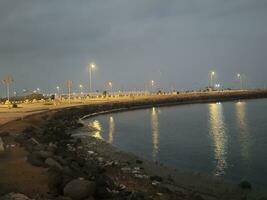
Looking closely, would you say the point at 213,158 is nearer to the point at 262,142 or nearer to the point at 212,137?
the point at 262,142

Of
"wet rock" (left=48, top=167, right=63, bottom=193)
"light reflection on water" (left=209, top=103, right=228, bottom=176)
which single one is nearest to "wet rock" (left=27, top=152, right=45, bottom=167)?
"wet rock" (left=48, top=167, right=63, bottom=193)

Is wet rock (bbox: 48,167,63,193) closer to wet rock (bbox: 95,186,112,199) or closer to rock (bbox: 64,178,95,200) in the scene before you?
rock (bbox: 64,178,95,200)

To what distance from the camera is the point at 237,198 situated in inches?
862

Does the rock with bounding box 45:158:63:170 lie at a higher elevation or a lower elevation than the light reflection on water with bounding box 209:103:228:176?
higher

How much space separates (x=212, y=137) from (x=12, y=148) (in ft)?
96.8

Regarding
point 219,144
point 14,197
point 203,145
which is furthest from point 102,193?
point 219,144

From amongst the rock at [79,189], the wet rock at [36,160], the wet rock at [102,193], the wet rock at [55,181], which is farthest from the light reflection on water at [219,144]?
the rock at [79,189]

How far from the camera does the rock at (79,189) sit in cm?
1608

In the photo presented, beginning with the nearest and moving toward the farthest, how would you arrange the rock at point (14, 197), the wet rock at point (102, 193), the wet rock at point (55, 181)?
the rock at point (14, 197), the wet rock at point (102, 193), the wet rock at point (55, 181)

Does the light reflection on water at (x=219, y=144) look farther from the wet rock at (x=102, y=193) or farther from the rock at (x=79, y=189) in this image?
the rock at (x=79, y=189)

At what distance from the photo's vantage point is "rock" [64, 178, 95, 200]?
52.7ft

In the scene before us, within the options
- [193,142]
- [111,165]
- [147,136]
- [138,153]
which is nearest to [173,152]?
[138,153]

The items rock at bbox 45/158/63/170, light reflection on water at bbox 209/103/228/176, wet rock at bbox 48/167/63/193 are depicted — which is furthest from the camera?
light reflection on water at bbox 209/103/228/176

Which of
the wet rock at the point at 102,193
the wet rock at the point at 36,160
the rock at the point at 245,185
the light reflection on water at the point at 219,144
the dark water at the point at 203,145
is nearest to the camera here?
the wet rock at the point at 102,193
